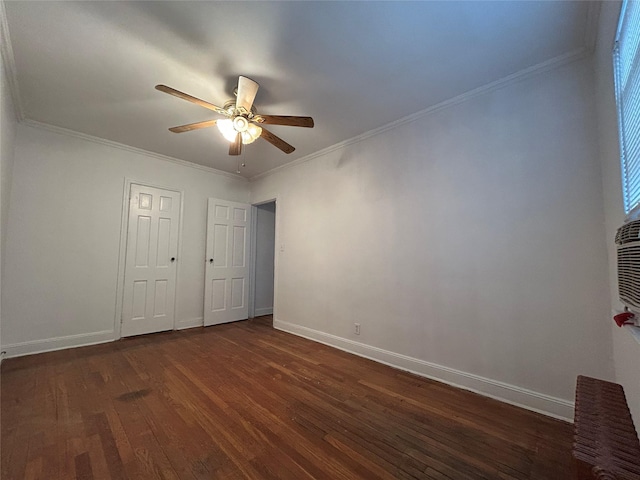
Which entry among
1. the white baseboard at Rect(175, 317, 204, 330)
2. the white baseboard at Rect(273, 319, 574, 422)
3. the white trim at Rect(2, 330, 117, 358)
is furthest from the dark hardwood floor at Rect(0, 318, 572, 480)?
the white baseboard at Rect(175, 317, 204, 330)

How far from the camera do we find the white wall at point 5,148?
2069 millimetres

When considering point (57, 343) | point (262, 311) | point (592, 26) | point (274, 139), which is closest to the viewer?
point (592, 26)

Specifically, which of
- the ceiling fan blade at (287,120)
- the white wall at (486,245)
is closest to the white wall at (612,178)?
the white wall at (486,245)

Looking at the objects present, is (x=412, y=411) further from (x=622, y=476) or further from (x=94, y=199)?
(x=94, y=199)

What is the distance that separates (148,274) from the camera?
367 cm

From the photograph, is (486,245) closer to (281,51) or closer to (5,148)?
(281,51)

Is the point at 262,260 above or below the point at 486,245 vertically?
below

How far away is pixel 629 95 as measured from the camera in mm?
1064

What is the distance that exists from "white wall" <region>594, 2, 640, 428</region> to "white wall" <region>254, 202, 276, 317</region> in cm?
450

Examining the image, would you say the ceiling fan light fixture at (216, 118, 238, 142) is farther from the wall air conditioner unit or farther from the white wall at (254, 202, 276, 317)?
the white wall at (254, 202, 276, 317)

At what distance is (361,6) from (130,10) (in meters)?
1.43

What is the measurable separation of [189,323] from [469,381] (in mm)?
3848

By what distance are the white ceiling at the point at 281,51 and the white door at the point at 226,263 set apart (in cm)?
197

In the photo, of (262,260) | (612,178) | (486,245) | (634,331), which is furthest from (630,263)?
(262,260)
